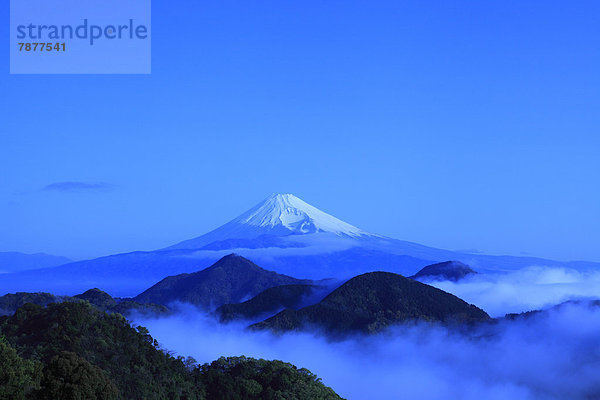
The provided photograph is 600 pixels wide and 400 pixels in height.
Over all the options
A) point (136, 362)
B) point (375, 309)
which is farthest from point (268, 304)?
point (136, 362)

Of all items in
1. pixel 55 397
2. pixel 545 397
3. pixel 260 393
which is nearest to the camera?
pixel 55 397

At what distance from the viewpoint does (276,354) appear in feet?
495

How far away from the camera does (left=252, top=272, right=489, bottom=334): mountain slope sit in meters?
157

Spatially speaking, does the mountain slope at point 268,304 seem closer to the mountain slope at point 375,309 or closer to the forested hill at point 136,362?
the mountain slope at point 375,309

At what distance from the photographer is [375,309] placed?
161 meters

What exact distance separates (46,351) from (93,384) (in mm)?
21174

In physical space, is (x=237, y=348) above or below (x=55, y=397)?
below

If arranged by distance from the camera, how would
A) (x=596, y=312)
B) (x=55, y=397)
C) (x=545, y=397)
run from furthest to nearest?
1. (x=596, y=312)
2. (x=545, y=397)
3. (x=55, y=397)

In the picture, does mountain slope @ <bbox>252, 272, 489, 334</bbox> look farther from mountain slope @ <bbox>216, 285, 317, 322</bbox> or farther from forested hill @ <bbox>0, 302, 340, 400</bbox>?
forested hill @ <bbox>0, 302, 340, 400</bbox>

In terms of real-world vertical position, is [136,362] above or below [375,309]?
above

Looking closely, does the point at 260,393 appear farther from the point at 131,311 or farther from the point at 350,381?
the point at 131,311

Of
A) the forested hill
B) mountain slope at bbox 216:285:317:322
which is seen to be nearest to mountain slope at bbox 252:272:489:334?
mountain slope at bbox 216:285:317:322

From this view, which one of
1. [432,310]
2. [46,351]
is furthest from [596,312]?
[46,351]

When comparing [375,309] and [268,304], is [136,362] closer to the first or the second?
[375,309]
